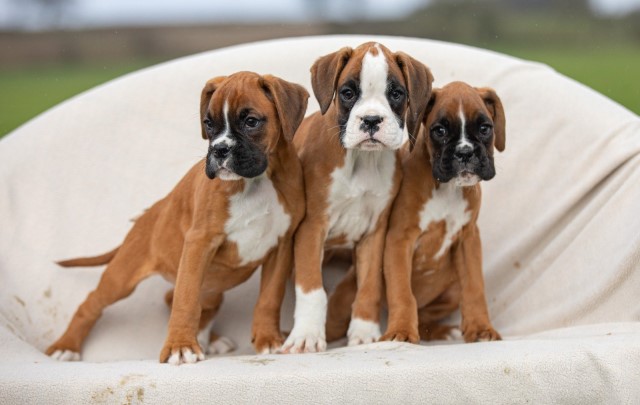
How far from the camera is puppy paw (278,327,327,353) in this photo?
407 centimetres

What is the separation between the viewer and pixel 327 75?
13.2 ft

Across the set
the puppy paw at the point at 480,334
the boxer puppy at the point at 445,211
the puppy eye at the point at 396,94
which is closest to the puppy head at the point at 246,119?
the puppy eye at the point at 396,94

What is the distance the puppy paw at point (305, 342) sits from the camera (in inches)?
160

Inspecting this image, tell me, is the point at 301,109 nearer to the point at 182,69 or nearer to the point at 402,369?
the point at 402,369

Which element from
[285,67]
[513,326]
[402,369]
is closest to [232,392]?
[402,369]

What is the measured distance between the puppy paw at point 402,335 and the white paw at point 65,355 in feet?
4.92

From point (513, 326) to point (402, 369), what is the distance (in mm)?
1397

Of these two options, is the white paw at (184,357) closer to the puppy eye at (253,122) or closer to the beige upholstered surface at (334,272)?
the beige upholstered surface at (334,272)

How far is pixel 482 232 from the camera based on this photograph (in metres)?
5.09

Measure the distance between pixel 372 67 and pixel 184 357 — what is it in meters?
1.39

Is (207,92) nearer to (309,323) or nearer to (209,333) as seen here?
(309,323)

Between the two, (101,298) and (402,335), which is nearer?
(402,335)

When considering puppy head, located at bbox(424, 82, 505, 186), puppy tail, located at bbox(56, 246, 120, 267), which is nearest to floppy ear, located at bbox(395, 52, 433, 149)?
puppy head, located at bbox(424, 82, 505, 186)

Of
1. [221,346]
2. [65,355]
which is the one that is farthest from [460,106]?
[65,355]
